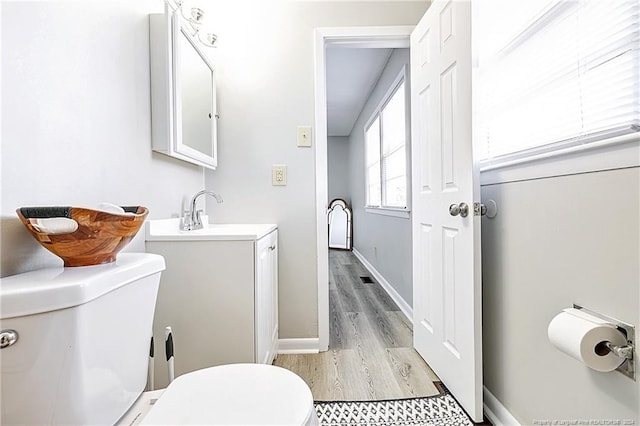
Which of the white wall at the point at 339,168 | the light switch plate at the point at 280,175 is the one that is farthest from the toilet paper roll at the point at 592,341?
the white wall at the point at 339,168

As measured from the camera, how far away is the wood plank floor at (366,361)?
1.50 meters

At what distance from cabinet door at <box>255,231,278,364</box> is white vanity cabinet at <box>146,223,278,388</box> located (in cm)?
4

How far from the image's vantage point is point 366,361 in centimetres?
178

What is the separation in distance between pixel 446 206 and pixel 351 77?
2.77 meters

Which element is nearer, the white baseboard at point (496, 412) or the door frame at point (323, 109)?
the white baseboard at point (496, 412)

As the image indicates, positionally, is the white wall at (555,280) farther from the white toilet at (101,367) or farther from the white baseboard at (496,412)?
the white toilet at (101,367)

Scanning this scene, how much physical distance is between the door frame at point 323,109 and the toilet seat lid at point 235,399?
3.70 ft

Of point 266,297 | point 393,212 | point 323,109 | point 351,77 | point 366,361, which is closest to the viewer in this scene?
point 266,297

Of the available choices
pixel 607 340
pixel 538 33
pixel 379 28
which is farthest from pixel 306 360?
pixel 379 28

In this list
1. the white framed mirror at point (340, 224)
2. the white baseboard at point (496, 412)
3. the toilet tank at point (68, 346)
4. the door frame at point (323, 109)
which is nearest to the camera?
the toilet tank at point (68, 346)

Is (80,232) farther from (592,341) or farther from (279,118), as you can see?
(279,118)

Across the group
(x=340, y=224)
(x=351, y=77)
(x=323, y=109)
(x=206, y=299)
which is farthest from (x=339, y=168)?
(x=206, y=299)

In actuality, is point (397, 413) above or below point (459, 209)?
below

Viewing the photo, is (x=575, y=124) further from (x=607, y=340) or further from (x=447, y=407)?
(x=447, y=407)
